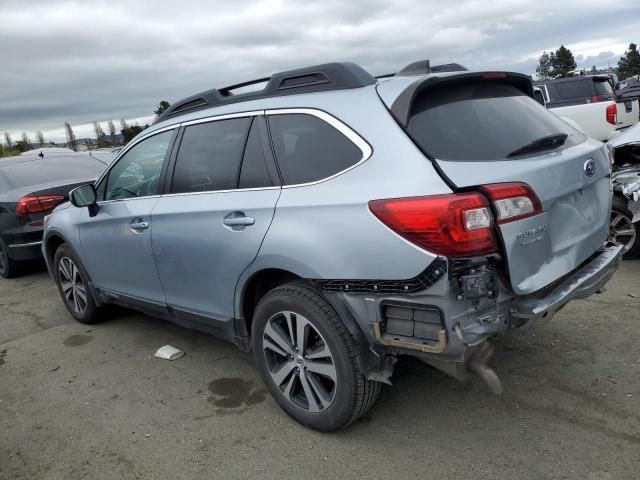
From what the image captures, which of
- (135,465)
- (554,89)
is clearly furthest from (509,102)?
(554,89)

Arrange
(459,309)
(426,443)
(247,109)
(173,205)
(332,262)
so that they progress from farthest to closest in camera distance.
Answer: (173,205)
(247,109)
(426,443)
(332,262)
(459,309)

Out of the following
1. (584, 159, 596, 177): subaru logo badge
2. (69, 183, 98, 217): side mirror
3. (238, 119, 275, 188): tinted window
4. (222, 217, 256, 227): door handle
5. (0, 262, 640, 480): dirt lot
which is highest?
(238, 119, 275, 188): tinted window

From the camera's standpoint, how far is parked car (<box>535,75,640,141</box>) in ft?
40.8

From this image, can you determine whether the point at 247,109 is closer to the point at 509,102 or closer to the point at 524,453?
the point at 509,102

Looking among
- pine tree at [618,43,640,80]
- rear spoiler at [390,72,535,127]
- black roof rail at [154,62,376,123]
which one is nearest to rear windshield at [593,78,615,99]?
rear spoiler at [390,72,535,127]

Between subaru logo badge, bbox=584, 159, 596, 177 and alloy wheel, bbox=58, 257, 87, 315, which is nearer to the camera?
subaru logo badge, bbox=584, 159, 596, 177

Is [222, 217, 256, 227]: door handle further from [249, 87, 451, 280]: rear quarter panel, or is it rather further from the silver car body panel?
[249, 87, 451, 280]: rear quarter panel

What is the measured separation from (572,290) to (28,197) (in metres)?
6.37

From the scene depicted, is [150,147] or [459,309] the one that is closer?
[459,309]

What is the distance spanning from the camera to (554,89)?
13414 millimetres

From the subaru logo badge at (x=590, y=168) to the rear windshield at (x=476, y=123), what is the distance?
15 cm

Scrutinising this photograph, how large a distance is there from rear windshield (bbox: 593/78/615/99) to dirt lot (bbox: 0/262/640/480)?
1015 centimetres

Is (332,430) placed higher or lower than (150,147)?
lower

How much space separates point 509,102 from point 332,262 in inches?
55.6
